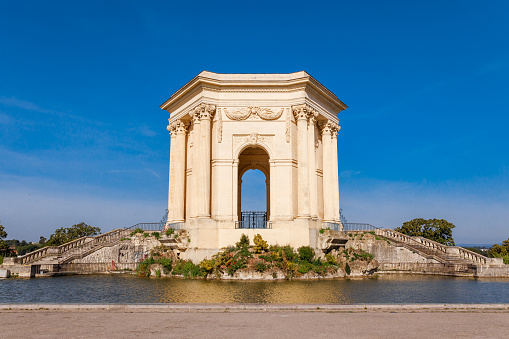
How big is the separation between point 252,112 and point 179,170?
9.32m

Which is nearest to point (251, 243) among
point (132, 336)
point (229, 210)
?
point (229, 210)

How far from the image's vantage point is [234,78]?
3578cm

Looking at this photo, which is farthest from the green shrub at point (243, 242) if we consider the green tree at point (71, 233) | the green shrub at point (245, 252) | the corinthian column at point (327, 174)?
the green tree at point (71, 233)

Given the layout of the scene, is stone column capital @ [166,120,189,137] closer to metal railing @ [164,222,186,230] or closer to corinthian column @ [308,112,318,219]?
metal railing @ [164,222,186,230]

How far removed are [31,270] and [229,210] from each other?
1539 cm

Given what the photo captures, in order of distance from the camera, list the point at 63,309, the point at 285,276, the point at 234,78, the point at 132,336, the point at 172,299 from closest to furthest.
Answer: the point at 132,336 < the point at 63,309 < the point at 172,299 < the point at 285,276 < the point at 234,78

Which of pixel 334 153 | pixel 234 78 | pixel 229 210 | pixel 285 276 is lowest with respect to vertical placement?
pixel 285 276

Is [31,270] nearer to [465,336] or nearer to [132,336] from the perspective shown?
[132,336]

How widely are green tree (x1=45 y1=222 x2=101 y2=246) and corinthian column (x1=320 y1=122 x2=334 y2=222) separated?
34240 millimetres

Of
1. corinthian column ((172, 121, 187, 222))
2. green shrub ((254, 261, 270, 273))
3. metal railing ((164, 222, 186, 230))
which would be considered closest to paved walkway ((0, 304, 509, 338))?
green shrub ((254, 261, 270, 273))

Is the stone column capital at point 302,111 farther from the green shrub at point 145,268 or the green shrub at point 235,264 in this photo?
the green shrub at point 145,268

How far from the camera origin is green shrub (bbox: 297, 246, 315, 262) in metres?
31.9

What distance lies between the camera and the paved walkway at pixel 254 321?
10.1 meters

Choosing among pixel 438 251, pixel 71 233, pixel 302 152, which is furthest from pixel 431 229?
pixel 71 233
